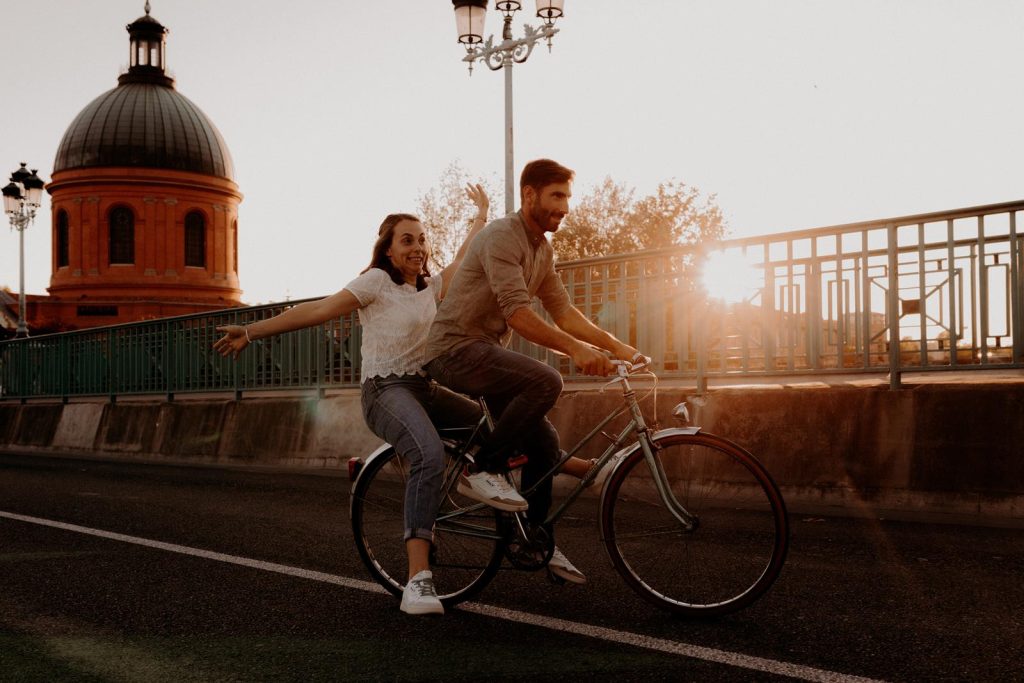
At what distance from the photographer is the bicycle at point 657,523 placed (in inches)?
169

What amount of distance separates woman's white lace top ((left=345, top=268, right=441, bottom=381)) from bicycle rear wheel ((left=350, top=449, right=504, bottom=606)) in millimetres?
409

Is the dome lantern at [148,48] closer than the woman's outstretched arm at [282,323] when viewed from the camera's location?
No

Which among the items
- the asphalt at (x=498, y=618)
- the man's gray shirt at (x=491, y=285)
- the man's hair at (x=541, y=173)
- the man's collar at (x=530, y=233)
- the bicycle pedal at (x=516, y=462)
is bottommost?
the asphalt at (x=498, y=618)

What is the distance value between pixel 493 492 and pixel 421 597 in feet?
1.72

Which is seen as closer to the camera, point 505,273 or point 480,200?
point 505,273

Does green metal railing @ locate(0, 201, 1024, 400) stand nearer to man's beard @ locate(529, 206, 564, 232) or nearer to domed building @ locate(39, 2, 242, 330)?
man's beard @ locate(529, 206, 564, 232)

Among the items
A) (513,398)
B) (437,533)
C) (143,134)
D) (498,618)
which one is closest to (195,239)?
(143,134)

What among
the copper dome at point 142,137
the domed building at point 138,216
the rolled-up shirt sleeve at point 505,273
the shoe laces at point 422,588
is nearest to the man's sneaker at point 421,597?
the shoe laces at point 422,588

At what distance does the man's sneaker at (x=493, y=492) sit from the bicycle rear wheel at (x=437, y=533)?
0.34 ft

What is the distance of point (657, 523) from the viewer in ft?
14.6

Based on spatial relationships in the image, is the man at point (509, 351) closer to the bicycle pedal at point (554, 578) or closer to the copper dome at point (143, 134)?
the bicycle pedal at point (554, 578)

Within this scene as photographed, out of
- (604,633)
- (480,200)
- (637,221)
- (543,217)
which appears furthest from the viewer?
(637,221)

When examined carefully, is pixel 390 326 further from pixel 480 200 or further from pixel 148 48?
pixel 148 48

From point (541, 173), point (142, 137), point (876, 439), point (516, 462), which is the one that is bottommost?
point (876, 439)
